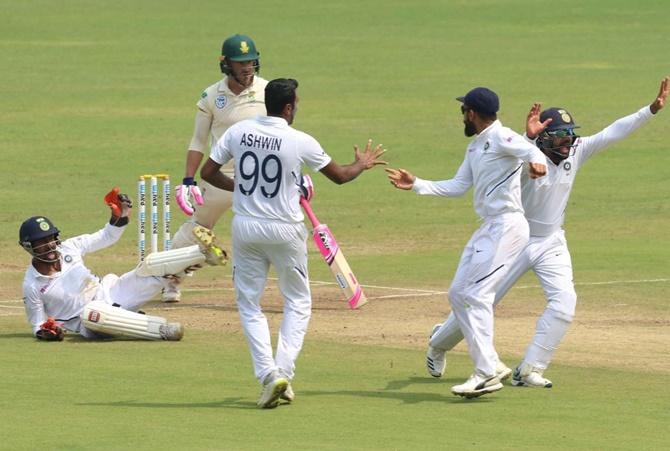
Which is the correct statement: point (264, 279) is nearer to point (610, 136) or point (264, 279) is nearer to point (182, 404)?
point (182, 404)

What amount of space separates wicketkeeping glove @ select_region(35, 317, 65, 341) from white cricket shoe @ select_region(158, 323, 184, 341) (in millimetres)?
752

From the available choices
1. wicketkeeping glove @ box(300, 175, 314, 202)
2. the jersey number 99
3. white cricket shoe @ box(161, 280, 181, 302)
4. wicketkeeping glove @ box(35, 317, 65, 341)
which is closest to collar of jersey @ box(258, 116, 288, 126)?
the jersey number 99

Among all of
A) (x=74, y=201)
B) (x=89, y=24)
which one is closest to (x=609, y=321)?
(x=74, y=201)

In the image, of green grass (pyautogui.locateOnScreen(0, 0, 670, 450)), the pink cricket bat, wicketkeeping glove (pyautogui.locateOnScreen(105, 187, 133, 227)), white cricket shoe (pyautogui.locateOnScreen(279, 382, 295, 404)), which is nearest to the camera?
green grass (pyautogui.locateOnScreen(0, 0, 670, 450))

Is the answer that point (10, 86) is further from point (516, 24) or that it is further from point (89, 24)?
point (516, 24)

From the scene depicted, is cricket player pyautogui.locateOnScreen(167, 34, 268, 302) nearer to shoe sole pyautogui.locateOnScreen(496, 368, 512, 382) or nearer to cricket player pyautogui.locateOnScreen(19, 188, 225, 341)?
cricket player pyautogui.locateOnScreen(19, 188, 225, 341)

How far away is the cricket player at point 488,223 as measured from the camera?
426 inches

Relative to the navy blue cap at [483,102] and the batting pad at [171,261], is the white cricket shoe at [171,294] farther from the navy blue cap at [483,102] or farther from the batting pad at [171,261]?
the navy blue cap at [483,102]

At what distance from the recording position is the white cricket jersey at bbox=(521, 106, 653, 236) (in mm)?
11594

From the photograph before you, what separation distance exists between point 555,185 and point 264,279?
2148 millimetres

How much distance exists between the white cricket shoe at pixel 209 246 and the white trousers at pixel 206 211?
94 cm

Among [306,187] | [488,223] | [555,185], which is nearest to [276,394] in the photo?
[488,223]

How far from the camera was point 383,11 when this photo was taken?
41656 millimetres

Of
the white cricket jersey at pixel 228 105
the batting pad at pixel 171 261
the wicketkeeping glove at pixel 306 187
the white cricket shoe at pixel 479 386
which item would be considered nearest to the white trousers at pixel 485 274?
the white cricket shoe at pixel 479 386
